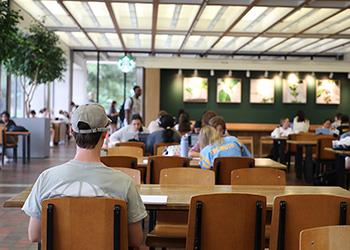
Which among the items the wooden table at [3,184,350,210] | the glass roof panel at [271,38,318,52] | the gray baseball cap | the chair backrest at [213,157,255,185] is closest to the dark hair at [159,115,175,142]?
the chair backrest at [213,157,255,185]

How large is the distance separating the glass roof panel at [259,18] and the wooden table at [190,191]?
7.61m

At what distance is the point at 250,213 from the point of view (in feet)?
9.24

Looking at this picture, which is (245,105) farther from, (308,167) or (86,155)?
(86,155)

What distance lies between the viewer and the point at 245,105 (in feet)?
56.9

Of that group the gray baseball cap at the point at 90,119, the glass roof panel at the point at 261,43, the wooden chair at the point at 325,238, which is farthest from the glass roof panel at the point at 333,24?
the wooden chair at the point at 325,238

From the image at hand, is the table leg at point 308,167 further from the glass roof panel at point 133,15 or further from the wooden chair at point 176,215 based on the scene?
the wooden chair at point 176,215

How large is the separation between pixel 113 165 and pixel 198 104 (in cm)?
1233

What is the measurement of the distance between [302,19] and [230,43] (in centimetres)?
436

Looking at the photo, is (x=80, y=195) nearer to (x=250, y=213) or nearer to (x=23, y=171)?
(x=250, y=213)

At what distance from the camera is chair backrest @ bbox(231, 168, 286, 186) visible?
403cm

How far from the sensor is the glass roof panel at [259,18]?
10953mm

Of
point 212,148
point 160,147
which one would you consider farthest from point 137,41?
point 212,148

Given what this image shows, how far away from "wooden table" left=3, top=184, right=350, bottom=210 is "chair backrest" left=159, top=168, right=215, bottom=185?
194 mm

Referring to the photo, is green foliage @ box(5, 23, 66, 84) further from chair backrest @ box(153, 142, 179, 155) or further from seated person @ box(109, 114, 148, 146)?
chair backrest @ box(153, 142, 179, 155)
